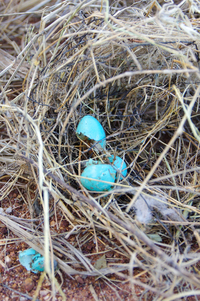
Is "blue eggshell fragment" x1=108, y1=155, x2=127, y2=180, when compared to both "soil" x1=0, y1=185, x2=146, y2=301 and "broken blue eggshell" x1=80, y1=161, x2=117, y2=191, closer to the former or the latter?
"broken blue eggshell" x1=80, y1=161, x2=117, y2=191

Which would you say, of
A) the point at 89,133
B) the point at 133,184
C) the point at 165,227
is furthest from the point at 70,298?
the point at 89,133

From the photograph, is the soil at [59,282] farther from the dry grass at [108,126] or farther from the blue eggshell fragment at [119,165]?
the blue eggshell fragment at [119,165]

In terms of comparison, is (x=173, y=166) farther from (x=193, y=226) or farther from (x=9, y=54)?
(x=9, y=54)

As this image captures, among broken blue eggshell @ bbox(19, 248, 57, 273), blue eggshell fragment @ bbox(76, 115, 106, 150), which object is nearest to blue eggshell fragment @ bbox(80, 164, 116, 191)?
blue eggshell fragment @ bbox(76, 115, 106, 150)

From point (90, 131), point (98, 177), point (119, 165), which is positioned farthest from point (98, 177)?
point (90, 131)

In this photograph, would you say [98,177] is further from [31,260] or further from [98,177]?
[31,260]

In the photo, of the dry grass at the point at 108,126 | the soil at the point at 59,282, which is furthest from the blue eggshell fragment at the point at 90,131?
the soil at the point at 59,282
